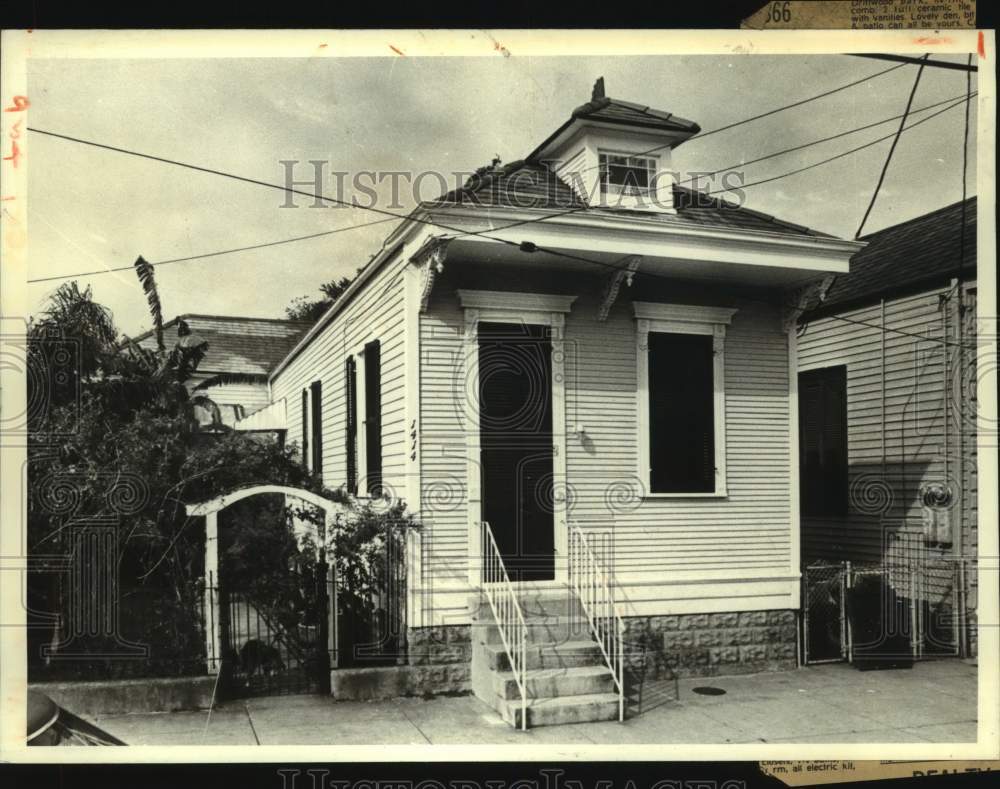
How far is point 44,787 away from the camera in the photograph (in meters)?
7.03

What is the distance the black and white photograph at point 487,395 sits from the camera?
750cm

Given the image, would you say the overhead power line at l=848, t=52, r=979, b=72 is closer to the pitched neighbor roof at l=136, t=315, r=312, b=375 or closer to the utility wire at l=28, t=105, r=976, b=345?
the utility wire at l=28, t=105, r=976, b=345

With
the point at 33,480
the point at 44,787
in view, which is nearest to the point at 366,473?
the point at 33,480

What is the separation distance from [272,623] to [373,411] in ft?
8.73

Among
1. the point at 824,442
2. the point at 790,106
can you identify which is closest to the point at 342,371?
the point at 790,106

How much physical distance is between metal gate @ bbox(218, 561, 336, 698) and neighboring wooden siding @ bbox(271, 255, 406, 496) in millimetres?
1291

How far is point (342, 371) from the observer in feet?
34.1

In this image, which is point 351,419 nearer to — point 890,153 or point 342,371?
point 342,371

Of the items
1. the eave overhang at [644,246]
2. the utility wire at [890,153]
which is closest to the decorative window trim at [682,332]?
the eave overhang at [644,246]

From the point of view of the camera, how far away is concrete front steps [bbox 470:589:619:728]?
26.5 ft

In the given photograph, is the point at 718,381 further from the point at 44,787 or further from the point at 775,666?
the point at 44,787

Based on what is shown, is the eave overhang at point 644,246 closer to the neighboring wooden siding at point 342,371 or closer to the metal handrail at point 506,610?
the neighboring wooden siding at point 342,371

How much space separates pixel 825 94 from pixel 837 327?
4444mm

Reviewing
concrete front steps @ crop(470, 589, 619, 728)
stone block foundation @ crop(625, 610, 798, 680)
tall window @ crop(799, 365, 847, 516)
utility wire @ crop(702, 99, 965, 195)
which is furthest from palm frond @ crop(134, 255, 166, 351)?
tall window @ crop(799, 365, 847, 516)
